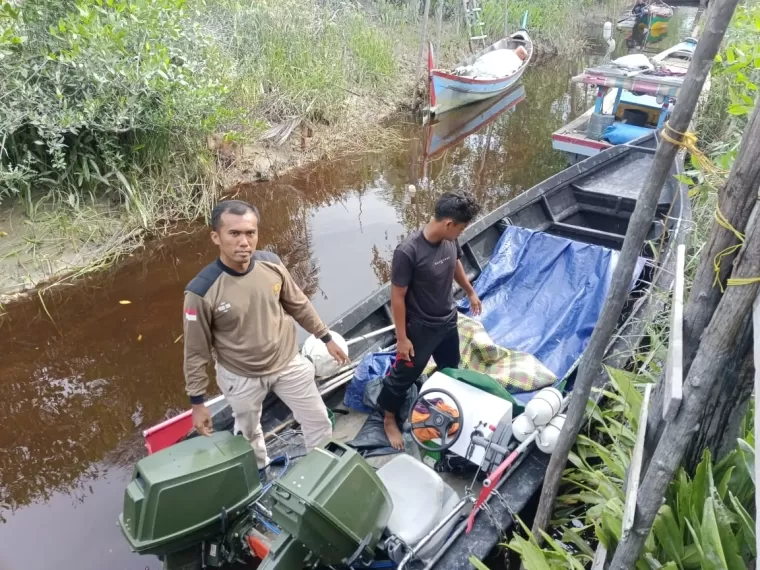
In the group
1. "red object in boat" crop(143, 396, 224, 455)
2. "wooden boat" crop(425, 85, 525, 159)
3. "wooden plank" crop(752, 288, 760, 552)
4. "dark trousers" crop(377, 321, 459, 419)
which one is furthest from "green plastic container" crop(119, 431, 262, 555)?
"wooden boat" crop(425, 85, 525, 159)

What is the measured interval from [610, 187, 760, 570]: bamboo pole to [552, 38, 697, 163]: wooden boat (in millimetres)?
5859

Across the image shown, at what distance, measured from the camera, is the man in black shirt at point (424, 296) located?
9.45ft

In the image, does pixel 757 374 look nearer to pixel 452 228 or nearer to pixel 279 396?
pixel 452 228

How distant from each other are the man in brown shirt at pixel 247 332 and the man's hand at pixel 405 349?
1.11 feet

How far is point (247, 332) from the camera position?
268 centimetres

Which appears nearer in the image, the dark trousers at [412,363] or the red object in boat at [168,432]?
the red object in boat at [168,432]

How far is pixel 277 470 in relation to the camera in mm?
3156

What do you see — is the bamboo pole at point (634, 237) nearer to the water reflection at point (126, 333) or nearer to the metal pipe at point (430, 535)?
the metal pipe at point (430, 535)

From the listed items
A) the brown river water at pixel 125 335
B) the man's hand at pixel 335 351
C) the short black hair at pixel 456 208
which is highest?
the short black hair at pixel 456 208

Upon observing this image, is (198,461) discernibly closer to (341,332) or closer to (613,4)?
(341,332)

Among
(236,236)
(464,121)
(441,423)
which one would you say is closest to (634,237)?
(441,423)

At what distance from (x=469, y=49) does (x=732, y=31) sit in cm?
875

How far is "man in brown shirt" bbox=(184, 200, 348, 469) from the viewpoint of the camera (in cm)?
252

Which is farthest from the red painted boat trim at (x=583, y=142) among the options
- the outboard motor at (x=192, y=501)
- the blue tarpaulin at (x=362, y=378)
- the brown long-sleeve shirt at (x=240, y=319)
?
the outboard motor at (x=192, y=501)
